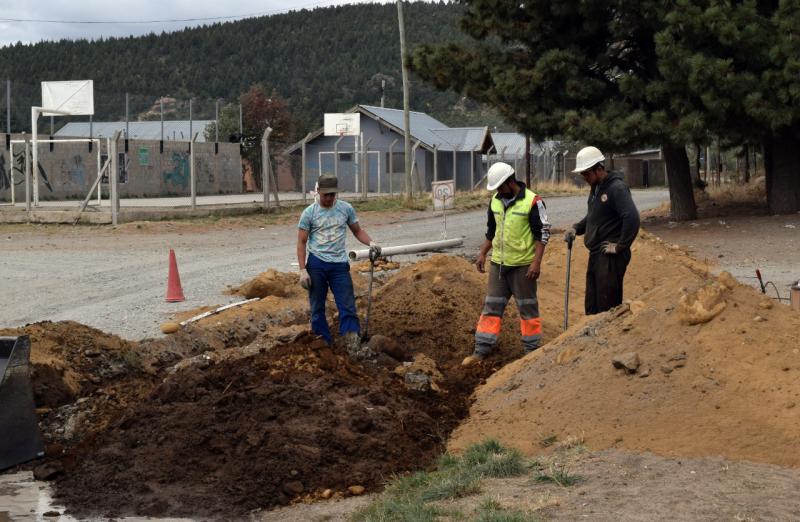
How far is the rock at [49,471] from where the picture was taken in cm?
742

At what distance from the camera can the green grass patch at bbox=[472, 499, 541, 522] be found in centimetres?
517

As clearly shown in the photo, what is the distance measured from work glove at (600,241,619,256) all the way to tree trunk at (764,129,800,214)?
15663 mm

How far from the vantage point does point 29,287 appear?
1584 cm

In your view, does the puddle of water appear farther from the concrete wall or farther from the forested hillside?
the forested hillside

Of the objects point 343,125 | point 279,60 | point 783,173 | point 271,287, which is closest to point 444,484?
point 271,287

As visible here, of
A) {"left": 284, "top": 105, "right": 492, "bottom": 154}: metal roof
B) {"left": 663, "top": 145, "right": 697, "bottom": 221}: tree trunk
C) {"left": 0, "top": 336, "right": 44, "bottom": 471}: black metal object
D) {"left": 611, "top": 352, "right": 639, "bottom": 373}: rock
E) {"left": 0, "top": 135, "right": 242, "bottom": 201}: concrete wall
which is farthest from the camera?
{"left": 284, "top": 105, "right": 492, "bottom": 154}: metal roof

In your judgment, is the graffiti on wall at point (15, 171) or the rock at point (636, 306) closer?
the rock at point (636, 306)

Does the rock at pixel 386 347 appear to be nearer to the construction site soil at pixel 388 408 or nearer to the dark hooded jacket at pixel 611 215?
the construction site soil at pixel 388 408

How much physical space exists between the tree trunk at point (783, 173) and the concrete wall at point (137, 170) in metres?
23.2

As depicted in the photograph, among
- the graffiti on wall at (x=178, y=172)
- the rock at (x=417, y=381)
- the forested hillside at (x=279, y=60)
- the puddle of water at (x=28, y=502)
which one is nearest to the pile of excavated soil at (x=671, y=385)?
the rock at (x=417, y=381)

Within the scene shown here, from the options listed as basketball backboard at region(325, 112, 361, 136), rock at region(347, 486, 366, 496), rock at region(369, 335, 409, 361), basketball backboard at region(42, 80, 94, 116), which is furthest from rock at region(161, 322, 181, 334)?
basketball backboard at region(325, 112, 361, 136)

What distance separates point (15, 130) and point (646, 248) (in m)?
34.6

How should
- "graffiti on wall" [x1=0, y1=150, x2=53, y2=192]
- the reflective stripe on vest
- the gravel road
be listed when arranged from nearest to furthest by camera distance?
1. the reflective stripe on vest
2. the gravel road
3. "graffiti on wall" [x1=0, y1=150, x2=53, y2=192]

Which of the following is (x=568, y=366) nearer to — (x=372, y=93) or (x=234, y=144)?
(x=234, y=144)
